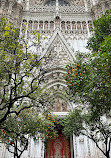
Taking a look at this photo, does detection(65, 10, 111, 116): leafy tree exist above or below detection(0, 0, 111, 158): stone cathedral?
below

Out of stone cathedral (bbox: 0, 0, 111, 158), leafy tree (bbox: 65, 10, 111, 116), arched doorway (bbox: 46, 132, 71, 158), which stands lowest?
arched doorway (bbox: 46, 132, 71, 158)

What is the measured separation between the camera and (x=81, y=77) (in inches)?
221

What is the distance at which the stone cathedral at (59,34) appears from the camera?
1162 centimetres

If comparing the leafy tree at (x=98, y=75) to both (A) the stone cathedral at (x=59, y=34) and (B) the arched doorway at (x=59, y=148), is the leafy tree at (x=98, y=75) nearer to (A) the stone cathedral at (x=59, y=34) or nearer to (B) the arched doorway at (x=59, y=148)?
(A) the stone cathedral at (x=59, y=34)

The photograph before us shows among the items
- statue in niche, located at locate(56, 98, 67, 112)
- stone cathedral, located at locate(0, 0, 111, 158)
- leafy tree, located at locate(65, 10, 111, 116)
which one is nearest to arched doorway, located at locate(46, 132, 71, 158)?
stone cathedral, located at locate(0, 0, 111, 158)

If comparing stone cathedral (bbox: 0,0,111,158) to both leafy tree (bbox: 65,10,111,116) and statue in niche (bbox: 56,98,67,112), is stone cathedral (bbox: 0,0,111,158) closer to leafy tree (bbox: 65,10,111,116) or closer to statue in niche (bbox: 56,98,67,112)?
statue in niche (bbox: 56,98,67,112)

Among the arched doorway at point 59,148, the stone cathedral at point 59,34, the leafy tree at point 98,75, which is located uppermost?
the stone cathedral at point 59,34

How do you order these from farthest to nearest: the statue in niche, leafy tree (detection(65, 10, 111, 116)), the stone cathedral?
1. the statue in niche
2. the stone cathedral
3. leafy tree (detection(65, 10, 111, 116))

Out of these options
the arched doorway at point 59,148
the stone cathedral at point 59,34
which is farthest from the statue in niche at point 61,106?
the arched doorway at point 59,148

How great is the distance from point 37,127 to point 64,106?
6.17 meters

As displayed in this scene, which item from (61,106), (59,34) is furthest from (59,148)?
(59,34)

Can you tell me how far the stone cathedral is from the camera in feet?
38.1

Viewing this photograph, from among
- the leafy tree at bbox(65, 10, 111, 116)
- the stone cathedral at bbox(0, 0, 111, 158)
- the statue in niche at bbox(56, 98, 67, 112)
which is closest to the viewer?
the leafy tree at bbox(65, 10, 111, 116)

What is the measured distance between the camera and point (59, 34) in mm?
14766
